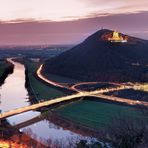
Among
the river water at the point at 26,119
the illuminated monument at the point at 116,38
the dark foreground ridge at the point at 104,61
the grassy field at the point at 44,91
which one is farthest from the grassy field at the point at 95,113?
the illuminated monument at the point at 116,38

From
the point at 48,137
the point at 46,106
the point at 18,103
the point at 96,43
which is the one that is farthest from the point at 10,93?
the point at 96,43

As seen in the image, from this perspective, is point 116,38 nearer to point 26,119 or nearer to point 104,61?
point 104,61

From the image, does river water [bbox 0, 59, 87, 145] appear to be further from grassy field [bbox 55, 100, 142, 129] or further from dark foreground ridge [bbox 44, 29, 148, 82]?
dark foreground ridge [bbox 44, 29, 148, 82]

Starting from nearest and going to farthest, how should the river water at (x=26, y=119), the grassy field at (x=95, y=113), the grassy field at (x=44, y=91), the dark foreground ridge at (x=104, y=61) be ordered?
the river water at (x=26, y=119)
the grassy field at (x=95, y=113)
the grassy field at (x=44, y=91)
the dark foreground ridge at (x=104, y=61)

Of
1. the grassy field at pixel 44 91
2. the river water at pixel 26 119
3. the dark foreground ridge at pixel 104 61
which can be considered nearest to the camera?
the river water at pixel 26 119

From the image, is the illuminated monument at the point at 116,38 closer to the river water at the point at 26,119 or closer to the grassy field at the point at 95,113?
the river water at the point at 26,119

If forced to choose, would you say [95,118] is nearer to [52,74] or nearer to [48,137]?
[48,137]

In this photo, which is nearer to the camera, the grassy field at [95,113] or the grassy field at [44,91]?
the grassy field at [95,113]
